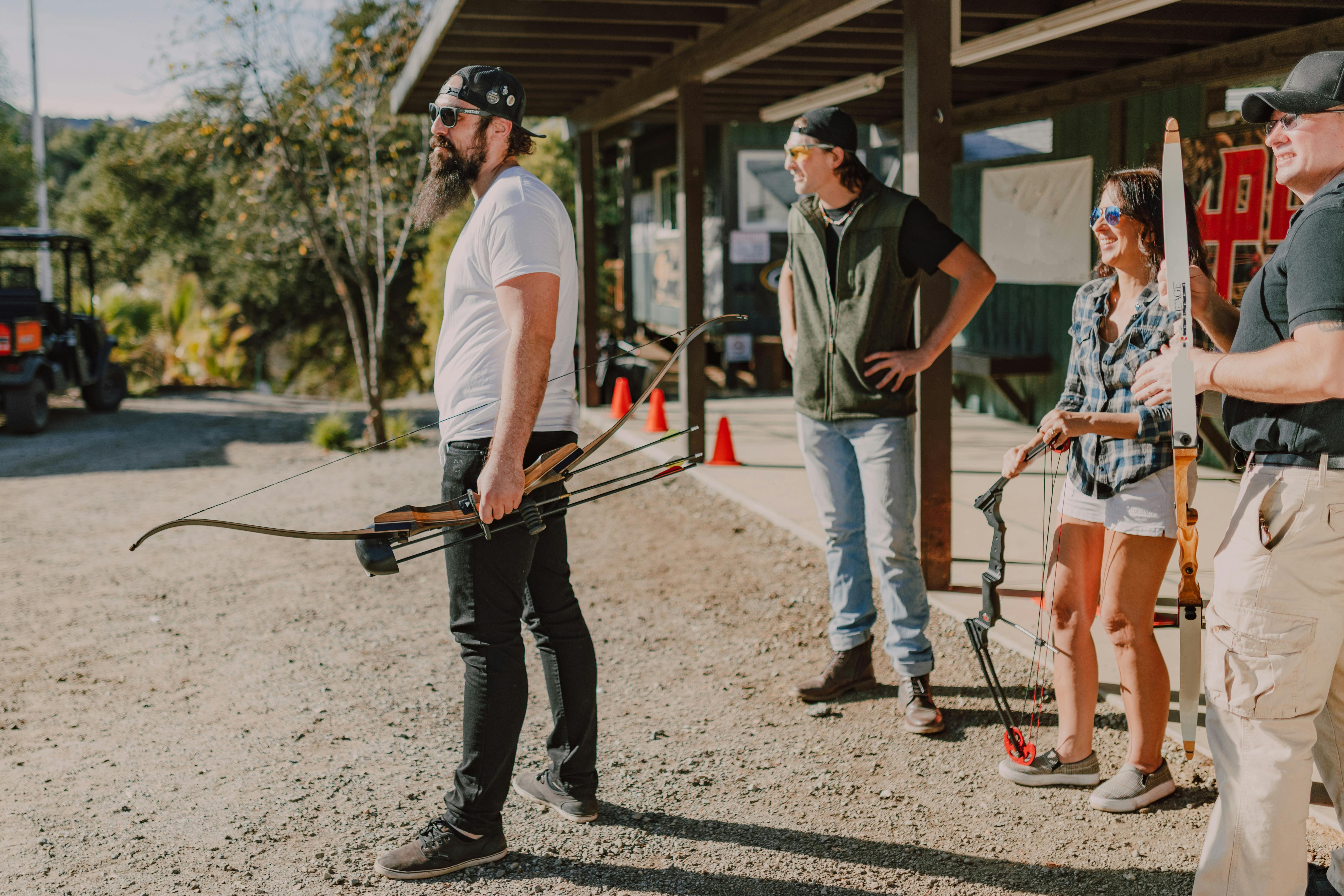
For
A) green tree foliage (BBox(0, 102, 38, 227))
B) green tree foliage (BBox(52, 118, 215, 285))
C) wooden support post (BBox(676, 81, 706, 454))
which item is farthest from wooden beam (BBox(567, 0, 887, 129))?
green tree foliage (BBox(0, 102, 38, 227))

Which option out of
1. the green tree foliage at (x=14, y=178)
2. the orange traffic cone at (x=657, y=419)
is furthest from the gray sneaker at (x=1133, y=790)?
the green tree foliage at (x=14, y=178)

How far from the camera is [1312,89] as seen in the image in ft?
6.91

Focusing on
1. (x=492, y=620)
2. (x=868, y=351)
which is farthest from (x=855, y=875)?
(x=868, y=351)

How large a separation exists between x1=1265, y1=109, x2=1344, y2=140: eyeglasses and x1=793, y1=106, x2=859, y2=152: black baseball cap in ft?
4.99

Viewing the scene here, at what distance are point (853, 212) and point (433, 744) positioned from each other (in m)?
2.23

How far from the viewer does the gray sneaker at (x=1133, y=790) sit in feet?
10.2

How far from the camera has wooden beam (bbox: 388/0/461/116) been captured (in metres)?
Result: 6.87

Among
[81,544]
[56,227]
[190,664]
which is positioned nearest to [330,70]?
[81,544]

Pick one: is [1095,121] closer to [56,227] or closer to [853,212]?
[853,212]

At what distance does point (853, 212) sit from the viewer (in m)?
3.71

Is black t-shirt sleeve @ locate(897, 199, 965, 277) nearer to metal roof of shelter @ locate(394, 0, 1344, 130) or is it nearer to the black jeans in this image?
the black jeans

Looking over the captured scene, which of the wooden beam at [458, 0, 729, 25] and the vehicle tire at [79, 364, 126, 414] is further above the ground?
the wooden beam at [458, 0, 729, 25]

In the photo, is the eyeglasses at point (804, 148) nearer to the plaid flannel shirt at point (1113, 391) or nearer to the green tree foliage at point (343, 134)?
the plaid flannel shirt at point (1113, 391)

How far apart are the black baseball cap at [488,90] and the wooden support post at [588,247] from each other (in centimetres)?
814
